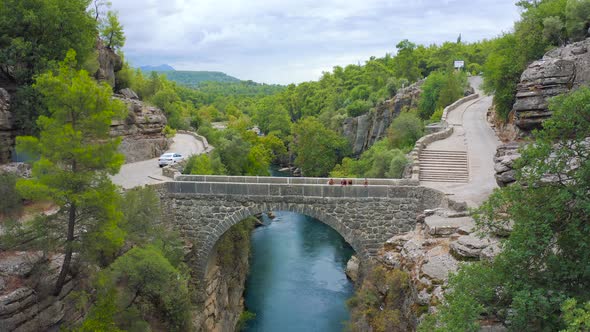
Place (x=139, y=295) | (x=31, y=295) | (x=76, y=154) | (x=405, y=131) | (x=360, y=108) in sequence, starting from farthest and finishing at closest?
(x=360, y=108)
(x=405, y=131)
(x=139, y=295)
(x=31, y=295)
(x=76, y=154)

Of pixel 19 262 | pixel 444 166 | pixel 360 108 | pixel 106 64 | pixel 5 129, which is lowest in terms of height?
pixel 19 262

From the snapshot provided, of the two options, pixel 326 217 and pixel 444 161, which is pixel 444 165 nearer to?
pixel 444 161

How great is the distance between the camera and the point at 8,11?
73.7ft

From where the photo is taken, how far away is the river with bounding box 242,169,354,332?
84.6 feet

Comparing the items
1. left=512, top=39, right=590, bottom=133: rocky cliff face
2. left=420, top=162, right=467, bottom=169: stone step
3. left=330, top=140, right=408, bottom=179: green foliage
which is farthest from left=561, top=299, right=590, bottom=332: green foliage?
left=330, top=140, right=408, bottom=179: green foliage

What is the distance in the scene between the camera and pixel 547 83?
20.2m

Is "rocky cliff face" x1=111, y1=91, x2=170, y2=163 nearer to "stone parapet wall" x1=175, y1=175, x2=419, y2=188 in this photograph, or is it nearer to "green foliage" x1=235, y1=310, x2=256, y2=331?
"stone parapet wall" x1=175, y1=175, x2=419, y2=188

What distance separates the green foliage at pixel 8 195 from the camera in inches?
679

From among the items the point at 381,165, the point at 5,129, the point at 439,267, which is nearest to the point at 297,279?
the point at 381,165

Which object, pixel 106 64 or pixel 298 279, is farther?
pixel 106 64

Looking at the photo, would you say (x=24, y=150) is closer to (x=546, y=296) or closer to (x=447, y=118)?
(x=546, y=296)

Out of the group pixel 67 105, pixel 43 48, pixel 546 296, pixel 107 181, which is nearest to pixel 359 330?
pixel 546 296

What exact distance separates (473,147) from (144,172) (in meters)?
20.8

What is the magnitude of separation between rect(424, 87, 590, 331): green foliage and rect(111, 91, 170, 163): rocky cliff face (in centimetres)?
2536
